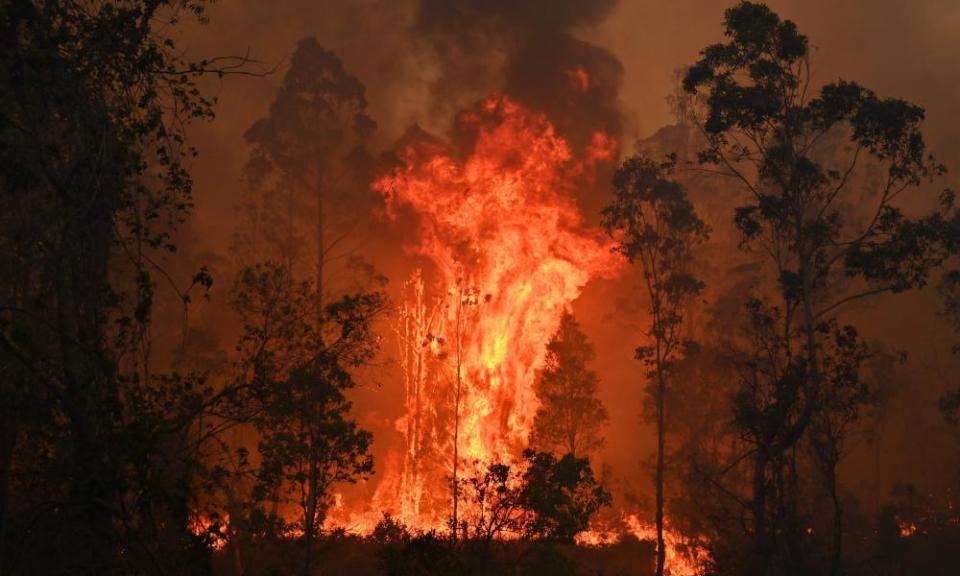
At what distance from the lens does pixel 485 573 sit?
689 inches

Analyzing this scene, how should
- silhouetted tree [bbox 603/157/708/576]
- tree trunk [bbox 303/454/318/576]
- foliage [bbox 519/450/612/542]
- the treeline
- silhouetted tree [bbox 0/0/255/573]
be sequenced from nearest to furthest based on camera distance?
silhouetted tree [bbox 0/0/255/573], tree trunk [bbox 303/454/318/576], foliage [bbox 519/450/612/542], the treeline, silhouetted tree [bbox 603/157/708/576]

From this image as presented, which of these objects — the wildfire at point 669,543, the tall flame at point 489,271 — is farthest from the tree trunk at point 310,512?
the tall flame at point 489,271

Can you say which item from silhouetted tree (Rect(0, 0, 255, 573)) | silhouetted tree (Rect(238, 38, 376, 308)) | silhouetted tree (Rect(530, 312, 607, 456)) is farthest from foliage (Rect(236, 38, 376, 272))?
silhouetted tree (Rect(0, 0, 255, 573))

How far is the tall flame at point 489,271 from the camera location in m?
38.7

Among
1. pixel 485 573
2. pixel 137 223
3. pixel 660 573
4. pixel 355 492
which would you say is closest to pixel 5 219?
pixel 137 223

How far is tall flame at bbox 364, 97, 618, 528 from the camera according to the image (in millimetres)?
38656

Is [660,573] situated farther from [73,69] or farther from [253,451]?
[253,451]

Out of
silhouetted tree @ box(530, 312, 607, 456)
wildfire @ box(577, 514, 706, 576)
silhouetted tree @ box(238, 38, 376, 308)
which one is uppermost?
silhouetted tree @ box(238, 38, 376, 308)

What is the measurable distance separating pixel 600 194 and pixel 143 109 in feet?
104

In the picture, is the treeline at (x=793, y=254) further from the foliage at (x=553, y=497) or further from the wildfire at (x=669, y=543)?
the foliage at (x=553, y=497)

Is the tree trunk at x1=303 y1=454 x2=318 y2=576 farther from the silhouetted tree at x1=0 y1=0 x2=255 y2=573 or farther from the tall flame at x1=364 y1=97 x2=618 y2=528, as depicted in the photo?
the tall flame at x1=364 y1=97 x2=618 y2=528

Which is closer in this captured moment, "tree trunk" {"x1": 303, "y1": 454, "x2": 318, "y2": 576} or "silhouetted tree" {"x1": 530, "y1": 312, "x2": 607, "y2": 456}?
"tree trunk" {"x1": 303, "y1": 454, "x2": 318, "y2": 576}

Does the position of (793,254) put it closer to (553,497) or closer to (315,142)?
(553,497)

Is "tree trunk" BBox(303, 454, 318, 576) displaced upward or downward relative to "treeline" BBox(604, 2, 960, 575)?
downward
